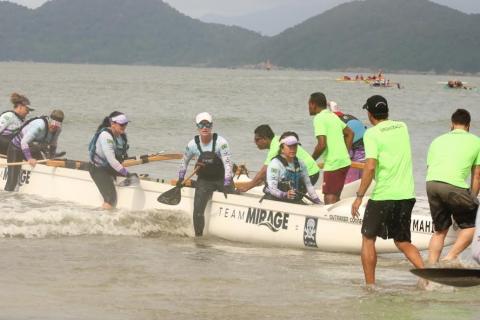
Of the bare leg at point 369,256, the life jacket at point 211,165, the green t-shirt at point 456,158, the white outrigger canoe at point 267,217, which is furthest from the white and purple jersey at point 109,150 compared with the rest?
the green t-shirt at point 456,158

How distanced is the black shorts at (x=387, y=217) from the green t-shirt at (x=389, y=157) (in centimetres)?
6

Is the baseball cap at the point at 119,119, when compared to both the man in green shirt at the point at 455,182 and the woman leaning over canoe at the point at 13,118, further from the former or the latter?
the man in green shirt at the point at 455,182

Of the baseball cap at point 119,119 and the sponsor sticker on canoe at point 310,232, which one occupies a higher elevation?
the baseball cap at point 119,119

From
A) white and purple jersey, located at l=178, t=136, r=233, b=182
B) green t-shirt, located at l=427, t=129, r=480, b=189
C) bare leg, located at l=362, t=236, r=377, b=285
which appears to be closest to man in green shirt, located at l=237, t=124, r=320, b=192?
white and purple jersey, located at l=178, t=136, r=233, b=182

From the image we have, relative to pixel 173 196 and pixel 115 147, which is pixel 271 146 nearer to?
pixel 173 196

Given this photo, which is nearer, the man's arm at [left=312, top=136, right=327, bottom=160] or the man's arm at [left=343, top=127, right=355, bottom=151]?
the man's arm at [left=312, top=136, right=327, bottom=160]

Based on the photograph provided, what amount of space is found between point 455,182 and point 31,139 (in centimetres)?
782

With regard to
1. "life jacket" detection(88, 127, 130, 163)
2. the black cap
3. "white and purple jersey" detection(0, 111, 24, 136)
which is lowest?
"life jacket" detection(88, 127, 130, 163)

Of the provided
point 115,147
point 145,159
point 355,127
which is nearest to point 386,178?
point 355,127

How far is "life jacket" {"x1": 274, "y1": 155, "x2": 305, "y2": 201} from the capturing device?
38.2 feet

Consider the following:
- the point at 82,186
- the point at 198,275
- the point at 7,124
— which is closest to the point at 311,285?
the point at 198,275

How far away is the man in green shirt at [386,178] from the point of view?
8539mm

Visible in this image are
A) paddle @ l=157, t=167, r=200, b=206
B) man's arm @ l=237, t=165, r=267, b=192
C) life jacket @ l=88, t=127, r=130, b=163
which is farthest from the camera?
life jacket @ l=88, t=127, r=130, b=163

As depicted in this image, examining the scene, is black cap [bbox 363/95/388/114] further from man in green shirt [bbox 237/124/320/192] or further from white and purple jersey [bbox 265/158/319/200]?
man in green shirt [bbox 237/124/320/192]
